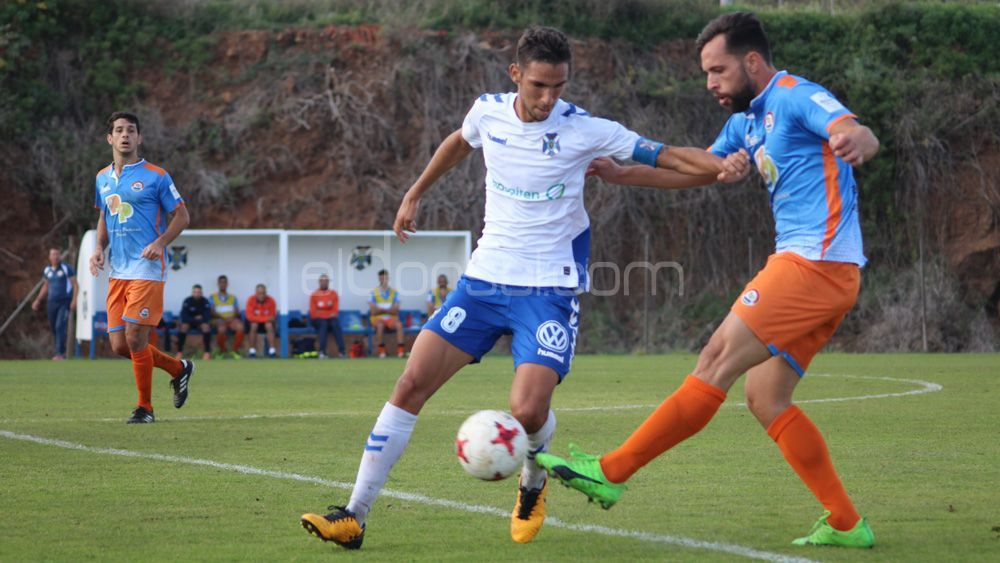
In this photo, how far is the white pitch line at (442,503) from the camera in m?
5.12

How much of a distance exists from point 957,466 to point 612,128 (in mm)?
3388

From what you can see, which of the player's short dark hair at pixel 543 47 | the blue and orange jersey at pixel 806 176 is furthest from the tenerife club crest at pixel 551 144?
the blue and orange jersey at pixel 806 176

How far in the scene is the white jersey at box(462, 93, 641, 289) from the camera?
5707mm

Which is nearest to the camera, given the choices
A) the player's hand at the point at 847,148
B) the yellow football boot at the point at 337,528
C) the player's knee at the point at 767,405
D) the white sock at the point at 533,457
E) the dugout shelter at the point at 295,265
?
the player's hand at the point at 847,148

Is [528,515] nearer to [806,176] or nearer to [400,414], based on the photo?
[400,414]

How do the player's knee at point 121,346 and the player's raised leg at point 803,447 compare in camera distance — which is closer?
the player's raised leg at point 803,447

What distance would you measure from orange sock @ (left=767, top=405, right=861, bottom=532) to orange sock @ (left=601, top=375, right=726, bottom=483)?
0.34m

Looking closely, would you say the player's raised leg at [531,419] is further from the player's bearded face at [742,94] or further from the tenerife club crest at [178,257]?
the tenerife club crest at [178,257]

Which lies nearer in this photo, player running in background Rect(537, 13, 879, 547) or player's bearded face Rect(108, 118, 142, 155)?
player running in background Rect(537, 13, 879, 547)

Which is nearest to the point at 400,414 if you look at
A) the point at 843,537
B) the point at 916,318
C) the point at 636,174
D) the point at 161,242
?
the point at 636,174

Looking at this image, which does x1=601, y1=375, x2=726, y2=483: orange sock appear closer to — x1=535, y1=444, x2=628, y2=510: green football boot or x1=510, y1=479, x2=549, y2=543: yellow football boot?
x1=535, y1=444, x2=628, y2=510: green football boot

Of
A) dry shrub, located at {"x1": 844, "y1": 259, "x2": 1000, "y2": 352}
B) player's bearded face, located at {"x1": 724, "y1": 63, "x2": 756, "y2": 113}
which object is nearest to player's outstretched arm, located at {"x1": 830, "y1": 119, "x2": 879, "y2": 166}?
player's bearded face, located at {"x1": 724, "y1": 63, "x2": 756, "y2": 113}

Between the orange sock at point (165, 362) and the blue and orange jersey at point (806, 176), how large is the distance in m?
7.03

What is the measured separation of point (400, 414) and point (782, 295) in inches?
64.8
